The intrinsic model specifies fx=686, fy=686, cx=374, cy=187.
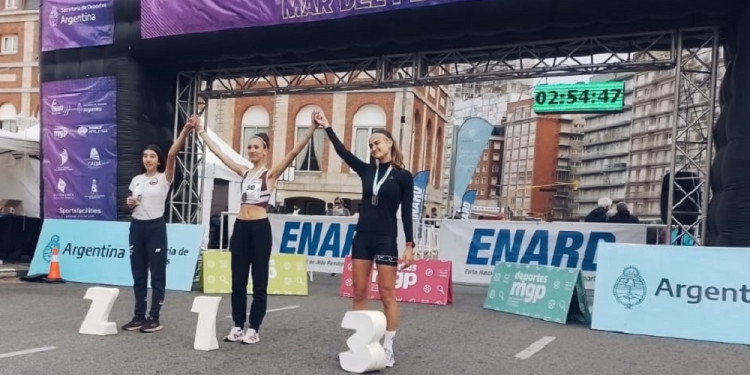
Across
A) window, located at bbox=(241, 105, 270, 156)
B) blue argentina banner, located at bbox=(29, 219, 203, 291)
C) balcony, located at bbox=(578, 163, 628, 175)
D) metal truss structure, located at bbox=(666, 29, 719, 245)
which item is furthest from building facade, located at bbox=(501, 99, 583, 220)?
blue argentina banner, located at bbox=(29, 219, 203, 291)

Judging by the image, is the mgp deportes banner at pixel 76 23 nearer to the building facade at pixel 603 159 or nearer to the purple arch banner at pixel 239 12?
the purple arch banner at pixel 239 12

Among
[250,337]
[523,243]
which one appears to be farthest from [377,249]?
[523,243]

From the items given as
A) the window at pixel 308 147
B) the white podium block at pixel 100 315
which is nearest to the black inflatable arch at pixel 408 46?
the white podium block at pixel 100 315

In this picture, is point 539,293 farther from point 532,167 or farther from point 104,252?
point 532,167

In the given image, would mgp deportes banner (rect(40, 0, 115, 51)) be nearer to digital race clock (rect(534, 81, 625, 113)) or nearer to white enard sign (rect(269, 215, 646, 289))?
white enard sign (rect(269, 215, 646, 289))

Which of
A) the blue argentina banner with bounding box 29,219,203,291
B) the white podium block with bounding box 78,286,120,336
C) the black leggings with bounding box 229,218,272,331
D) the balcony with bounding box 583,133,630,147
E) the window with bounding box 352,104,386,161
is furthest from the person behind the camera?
the balcony with bounding box 583,133,630,147

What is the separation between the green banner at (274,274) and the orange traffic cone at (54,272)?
8.50ft

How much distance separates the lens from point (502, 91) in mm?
96125

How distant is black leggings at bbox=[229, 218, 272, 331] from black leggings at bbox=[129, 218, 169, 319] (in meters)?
0.96

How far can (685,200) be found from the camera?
11961mm

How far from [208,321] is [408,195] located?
1.95m

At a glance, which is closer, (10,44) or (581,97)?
(581,97)

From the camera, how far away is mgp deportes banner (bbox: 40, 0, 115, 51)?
42.8 feet

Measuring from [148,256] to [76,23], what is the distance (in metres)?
8.71
